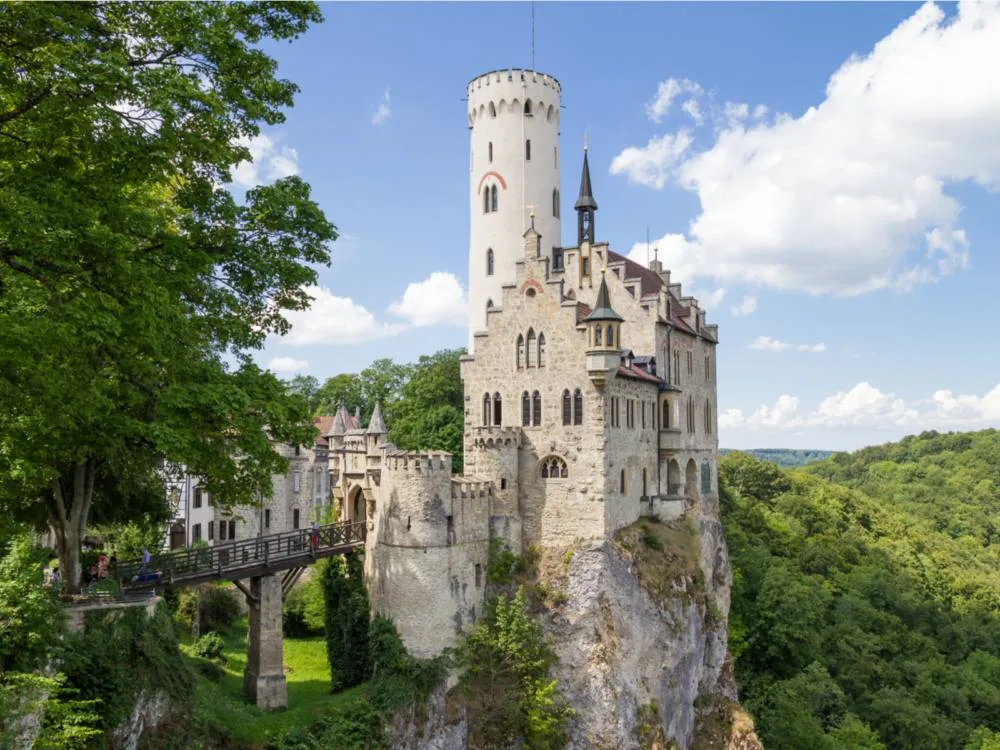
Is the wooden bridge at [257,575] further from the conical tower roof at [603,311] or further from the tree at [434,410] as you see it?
the tree at [434,410]

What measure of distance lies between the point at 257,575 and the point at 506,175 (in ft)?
87.3

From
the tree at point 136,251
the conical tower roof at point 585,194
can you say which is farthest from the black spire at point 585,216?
the tree at point 136,251

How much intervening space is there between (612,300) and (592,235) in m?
3.72

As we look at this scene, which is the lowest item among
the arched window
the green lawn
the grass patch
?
the green lawn

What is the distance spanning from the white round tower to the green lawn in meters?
20.0

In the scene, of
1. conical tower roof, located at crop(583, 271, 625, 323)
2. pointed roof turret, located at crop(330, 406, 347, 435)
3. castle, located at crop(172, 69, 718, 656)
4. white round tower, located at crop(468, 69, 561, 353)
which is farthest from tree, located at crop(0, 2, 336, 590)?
pointed roof turret, located at crop(330, 406, 347, 435)

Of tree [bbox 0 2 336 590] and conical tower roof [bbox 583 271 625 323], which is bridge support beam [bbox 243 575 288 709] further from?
conical tower roof [bbox 583 271 625 323]

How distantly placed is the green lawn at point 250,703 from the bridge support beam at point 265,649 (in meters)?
0.55

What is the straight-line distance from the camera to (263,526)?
49281mm

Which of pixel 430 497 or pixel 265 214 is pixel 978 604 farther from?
pixel 265 214

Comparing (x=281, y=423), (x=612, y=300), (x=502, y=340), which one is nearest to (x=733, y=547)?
(x=612, y=300)

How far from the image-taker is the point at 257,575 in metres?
31.5

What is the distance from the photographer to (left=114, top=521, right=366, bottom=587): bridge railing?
2794cm

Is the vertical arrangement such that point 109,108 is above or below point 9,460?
above
